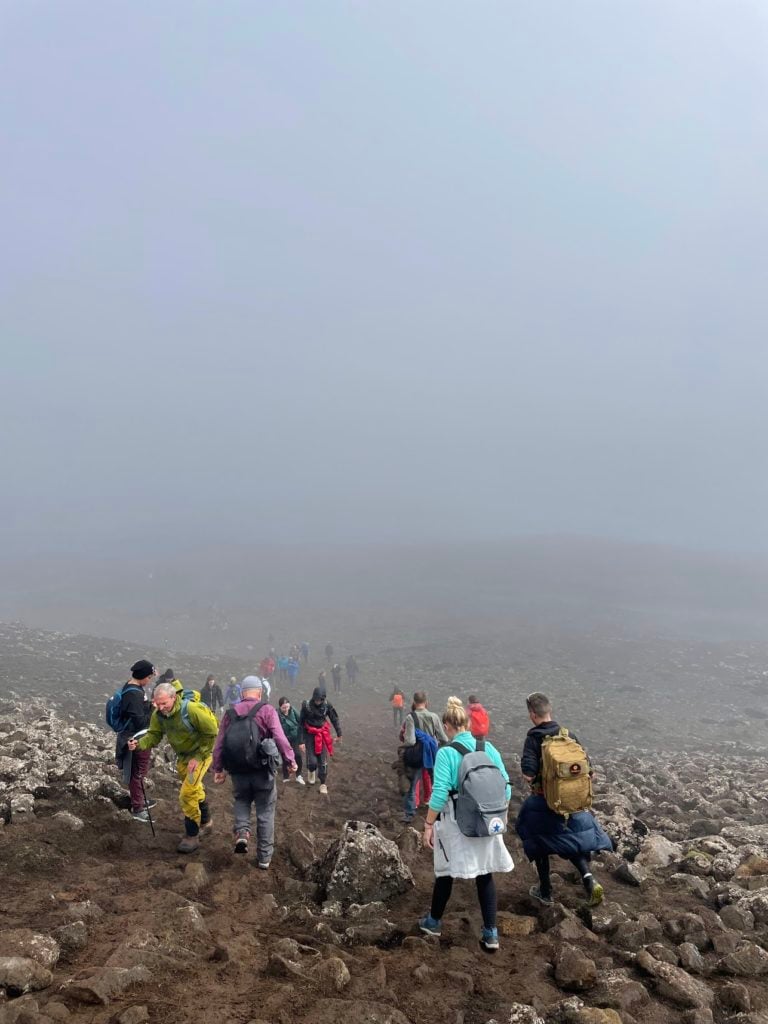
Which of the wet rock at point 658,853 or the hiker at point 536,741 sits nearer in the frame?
the hiker at point 536,741

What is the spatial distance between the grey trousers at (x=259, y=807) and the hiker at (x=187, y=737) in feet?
1.82

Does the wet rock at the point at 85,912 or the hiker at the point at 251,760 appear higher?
the hiker at the point at 251,760

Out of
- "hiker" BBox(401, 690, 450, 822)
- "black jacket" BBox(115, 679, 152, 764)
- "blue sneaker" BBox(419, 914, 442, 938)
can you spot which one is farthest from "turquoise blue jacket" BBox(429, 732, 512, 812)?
"black jacket" BBox(115, 679, 152, 764)

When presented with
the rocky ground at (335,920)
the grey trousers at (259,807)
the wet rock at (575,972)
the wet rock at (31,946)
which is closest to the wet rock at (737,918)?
the rocky ground at (335,920)

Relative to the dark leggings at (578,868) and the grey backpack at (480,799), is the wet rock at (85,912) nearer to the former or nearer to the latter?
the grey backpack at (480,799)

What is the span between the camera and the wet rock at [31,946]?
16.2ft

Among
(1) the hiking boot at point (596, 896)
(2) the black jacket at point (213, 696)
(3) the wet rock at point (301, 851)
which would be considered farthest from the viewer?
(2) the black jacket at point (213, 696)

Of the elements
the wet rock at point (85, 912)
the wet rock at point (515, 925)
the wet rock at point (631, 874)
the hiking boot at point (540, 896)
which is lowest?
the wet rock at point (631, 874)

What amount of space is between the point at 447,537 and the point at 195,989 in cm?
19070

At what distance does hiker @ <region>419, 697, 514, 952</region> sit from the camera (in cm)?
573

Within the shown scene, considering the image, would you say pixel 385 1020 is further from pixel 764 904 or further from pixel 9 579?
pixel 9 579

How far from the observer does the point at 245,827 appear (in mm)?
7906

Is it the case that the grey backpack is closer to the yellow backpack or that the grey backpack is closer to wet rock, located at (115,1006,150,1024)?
the yellow backpack

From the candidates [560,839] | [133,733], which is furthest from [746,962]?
[133,733]
